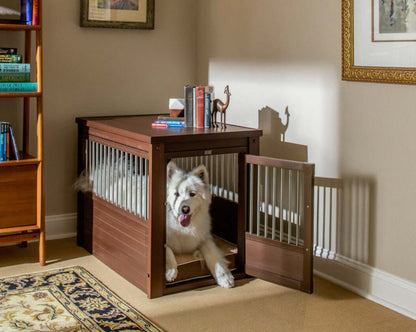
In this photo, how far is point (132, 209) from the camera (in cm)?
296

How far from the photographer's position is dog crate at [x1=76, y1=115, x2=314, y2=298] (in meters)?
2.74

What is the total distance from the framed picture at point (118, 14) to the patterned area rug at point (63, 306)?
5.01 feet

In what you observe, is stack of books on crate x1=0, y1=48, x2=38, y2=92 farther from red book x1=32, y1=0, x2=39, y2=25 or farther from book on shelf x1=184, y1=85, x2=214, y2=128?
book on shelf x1=184, y1=85, x2=214, y2=128

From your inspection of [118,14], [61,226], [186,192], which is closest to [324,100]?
[186,192]

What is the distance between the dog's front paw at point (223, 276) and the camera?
2.89m

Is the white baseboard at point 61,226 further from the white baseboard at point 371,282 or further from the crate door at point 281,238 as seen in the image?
the white baseboard at point 371,282

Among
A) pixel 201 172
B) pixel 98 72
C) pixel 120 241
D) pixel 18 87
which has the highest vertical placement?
pixel 98 72

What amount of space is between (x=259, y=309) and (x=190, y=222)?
0.55 metres

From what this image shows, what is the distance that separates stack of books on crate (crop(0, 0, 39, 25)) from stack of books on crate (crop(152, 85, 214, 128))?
0.83 metres

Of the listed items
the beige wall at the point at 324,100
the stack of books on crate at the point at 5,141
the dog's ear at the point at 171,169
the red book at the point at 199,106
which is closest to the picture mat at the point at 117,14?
the beige wall at the point at 324,100

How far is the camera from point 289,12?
10.3ft

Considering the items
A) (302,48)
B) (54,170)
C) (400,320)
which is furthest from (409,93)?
(54,170)

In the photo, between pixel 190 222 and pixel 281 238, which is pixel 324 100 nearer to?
pixel 281 238

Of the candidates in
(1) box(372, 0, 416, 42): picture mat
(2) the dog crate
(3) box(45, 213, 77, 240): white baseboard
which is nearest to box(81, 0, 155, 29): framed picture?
(2) the dog crate
